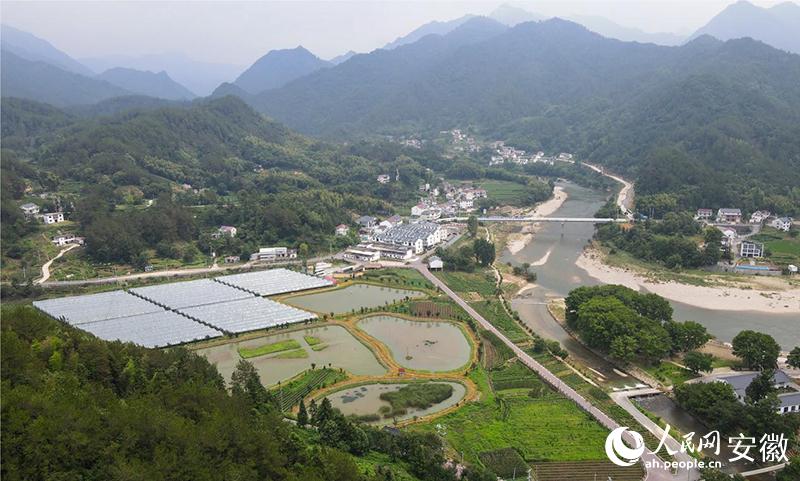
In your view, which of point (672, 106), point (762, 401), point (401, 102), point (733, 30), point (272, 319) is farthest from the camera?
point (733, 30)

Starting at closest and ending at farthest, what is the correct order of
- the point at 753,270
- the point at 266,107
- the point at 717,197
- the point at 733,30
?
the point at 753,270 → the point at 717,197 → the point at 266,107 → the point at 733,30

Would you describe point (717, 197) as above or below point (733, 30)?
below

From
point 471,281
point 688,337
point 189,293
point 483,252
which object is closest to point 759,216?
point 483,252

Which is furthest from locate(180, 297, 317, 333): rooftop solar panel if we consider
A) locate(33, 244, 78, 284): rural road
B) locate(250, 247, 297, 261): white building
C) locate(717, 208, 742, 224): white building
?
locate(717, 208, 742, 224): white building

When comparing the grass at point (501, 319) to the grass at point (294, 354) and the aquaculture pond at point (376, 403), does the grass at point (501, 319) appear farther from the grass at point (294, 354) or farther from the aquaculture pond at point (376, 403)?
the grass at point (294, 354)

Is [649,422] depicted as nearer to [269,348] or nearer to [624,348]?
[624,348]

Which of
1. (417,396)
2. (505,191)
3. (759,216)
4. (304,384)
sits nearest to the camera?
(417,396)

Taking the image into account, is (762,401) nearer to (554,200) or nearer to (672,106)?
(554,200)

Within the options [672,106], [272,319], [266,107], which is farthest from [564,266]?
[266,107]
